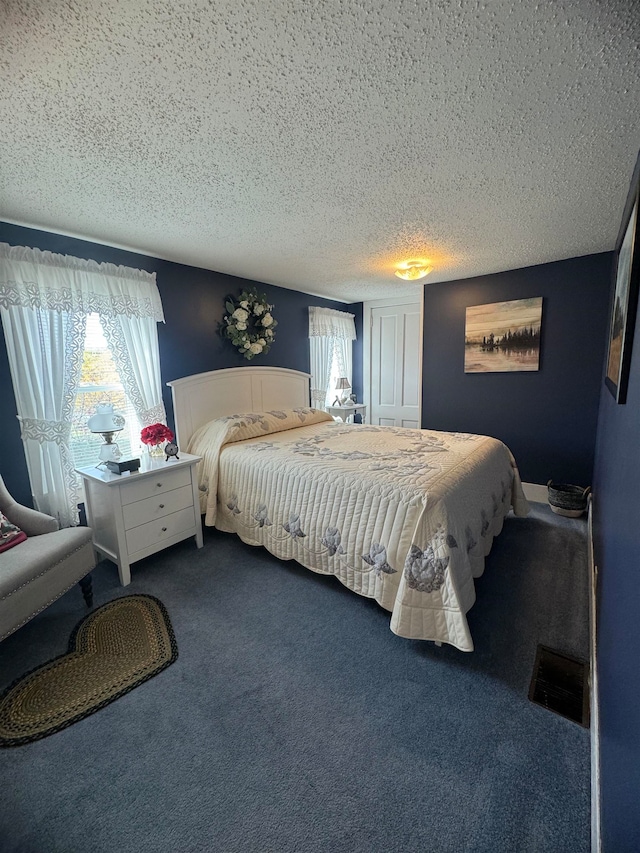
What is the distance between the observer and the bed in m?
1.74

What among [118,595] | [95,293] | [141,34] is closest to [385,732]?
[118,595]

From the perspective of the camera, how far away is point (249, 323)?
150 inches

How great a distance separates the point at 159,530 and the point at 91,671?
95 cm

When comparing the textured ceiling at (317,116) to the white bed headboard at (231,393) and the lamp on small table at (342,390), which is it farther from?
the lamp on small table at (342,390)

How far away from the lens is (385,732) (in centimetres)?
139

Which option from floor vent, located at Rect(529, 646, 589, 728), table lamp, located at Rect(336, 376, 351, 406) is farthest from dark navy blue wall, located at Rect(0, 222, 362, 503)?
floor vent, located at Rect(529, 646, 589, 728)

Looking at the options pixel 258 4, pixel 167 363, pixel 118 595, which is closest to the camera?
pixel 258 4

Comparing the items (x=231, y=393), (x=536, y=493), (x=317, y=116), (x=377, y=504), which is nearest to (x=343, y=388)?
(x=231, y=393)

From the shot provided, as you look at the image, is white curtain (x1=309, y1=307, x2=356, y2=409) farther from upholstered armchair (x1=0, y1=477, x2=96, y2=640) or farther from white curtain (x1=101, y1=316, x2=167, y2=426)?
upholstered armchair (x1=0, y1=477, x2=96, y2=640)

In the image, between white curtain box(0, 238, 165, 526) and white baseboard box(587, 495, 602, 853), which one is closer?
white baseboard box(587, 495, 602, 853)

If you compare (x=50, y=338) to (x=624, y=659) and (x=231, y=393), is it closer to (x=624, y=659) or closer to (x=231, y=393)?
(x=231, y=393)

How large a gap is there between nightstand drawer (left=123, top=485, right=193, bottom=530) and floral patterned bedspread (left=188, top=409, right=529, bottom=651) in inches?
9.2

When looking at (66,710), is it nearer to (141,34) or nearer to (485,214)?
(141,34)

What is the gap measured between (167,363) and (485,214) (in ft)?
8.83
